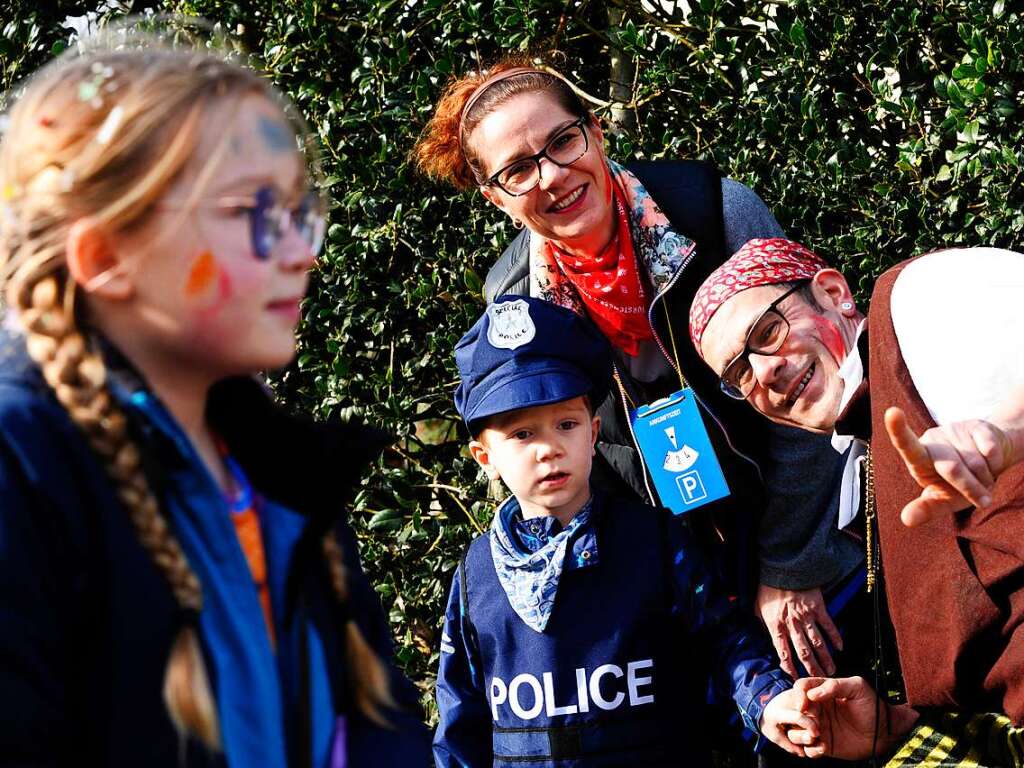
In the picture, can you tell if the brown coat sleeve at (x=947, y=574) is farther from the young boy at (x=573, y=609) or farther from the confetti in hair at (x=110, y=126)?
the confetti in hair at (x=110, y=126)

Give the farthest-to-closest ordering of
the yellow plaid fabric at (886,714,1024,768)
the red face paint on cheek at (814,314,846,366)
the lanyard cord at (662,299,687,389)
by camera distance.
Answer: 1. the lanyard cord at (662,299,687,389)
2. the red face paint on cheek at (814,314,846,366)
3. the yellow plaid fabric at (886,714,1024,768)

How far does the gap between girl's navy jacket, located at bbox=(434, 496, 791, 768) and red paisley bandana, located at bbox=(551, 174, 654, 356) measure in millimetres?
426

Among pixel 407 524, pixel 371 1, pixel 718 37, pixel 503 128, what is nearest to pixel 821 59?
pixel 718 37

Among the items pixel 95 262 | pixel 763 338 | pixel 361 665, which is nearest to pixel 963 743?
pixel 763 338

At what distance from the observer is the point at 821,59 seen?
12.6 feet

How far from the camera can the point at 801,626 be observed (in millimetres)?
3234

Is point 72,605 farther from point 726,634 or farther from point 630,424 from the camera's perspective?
point 630,424

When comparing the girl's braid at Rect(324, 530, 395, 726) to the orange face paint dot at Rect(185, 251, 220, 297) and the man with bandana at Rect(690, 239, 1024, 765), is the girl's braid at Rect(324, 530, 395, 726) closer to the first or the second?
the orange face paint dot at Rect(185, 251, 220, 297)

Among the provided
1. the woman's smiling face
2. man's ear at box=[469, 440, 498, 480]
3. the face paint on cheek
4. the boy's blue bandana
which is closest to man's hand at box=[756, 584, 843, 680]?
the boy's blue bandana

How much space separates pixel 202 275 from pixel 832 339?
165 centimetres

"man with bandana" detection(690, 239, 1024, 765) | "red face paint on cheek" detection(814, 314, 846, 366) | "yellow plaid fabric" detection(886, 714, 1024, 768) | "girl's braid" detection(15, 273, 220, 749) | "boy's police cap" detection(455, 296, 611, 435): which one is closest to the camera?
"girl's braid" detection(15, 273, 220, 749)

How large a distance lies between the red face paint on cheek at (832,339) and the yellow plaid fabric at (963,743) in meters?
0.75

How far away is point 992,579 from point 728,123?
1974 mm

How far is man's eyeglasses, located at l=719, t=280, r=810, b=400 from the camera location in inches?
112
